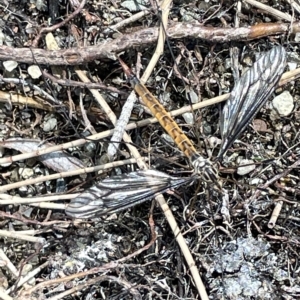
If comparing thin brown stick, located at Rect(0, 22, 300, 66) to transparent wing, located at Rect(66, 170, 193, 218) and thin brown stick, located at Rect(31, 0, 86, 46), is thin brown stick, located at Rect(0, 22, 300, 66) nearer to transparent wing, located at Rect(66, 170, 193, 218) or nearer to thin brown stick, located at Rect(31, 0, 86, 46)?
thin brown stick, located at Rect(31, 0, 86, 46)

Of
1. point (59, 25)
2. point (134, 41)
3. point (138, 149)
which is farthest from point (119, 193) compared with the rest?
point (59, 25)

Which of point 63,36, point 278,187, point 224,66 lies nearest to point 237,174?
point 278,187

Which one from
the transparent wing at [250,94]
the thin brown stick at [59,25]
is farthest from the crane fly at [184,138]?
the thin brown stick at [59,25]

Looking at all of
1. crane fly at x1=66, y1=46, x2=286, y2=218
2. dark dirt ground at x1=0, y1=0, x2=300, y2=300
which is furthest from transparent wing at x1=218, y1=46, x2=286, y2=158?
dark dirt ground at x1=0, y1=0, x2=300, y2=300

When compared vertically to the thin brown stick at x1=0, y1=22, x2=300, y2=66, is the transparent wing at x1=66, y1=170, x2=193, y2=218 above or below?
below

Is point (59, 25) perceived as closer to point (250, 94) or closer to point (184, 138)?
point (184, 138)

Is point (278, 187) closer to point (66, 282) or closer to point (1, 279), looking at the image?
point (66, 282)

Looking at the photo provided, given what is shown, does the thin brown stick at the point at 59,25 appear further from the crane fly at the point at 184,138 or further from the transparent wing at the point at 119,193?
the transparent wing at the point at 119,193
